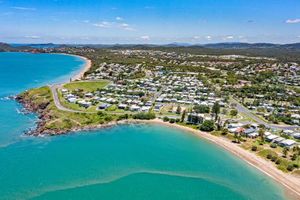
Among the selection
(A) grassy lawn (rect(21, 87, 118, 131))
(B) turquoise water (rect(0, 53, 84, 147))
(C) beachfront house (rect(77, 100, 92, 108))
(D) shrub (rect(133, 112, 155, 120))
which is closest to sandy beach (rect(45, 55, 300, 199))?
(A) grassy lawn (rect(21, 87, 118, 131))

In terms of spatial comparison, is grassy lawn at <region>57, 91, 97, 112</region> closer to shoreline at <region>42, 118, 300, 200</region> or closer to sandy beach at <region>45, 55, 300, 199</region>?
shoreline at <region>42, 118, 300, 200</region>

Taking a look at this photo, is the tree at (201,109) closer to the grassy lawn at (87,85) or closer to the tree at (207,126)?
the tree at (207,126)

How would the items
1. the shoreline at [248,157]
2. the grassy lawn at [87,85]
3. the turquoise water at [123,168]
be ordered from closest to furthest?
the turquoise water at [123,168]
the shoreline at [248,157]
the grassy lawn at [87,85]

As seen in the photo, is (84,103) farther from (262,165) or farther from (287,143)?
(287,143)

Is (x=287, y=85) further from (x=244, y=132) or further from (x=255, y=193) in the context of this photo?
(x=255, y=193)

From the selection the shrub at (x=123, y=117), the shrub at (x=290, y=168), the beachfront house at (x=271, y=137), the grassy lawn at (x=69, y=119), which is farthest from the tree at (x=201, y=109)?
the shrub at (x=290, y=168)

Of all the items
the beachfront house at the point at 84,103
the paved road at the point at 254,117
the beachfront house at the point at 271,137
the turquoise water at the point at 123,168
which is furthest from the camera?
the beachfront house at the point at 84,103

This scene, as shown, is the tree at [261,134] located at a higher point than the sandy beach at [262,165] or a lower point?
higher
